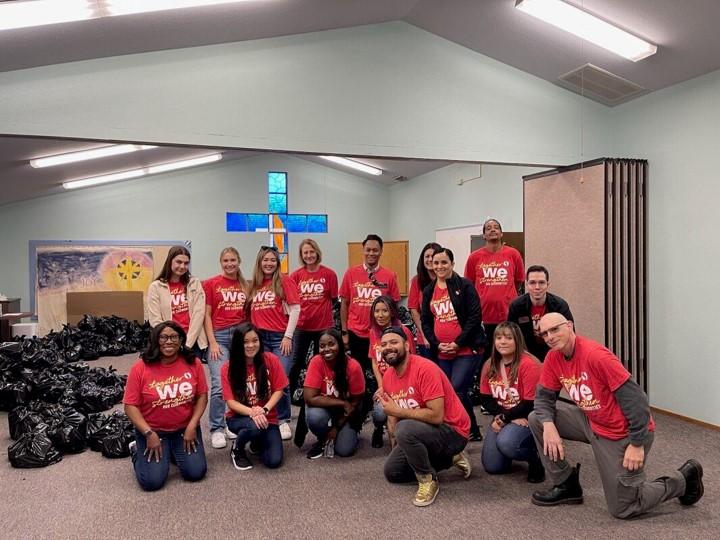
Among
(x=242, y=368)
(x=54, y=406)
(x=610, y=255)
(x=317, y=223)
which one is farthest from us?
(x=317, y=223)

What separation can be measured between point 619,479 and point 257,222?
8.60 metres

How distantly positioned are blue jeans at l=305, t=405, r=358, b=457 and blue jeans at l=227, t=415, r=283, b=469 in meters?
0.23

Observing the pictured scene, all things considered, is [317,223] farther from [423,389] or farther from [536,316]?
[423,389]

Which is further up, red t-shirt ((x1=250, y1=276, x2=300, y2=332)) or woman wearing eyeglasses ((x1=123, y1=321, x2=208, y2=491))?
red t-shirt ((x1=250, y1=276, x2=300, y2=332))

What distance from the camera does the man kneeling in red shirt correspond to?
111 inches

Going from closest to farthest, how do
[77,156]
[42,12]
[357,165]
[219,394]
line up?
[42,12] < [219,394] < [77,156] < [357,165]

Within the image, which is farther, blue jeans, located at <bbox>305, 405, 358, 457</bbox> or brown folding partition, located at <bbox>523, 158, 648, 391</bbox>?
brown folding partition, located at <bbox>523, 158, 648, 391</bbox>

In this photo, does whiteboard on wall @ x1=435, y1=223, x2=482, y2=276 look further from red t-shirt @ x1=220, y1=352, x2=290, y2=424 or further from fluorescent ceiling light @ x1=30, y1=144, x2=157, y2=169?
red t-shirt @ x1=220, y1=352, x2=290, y2=424

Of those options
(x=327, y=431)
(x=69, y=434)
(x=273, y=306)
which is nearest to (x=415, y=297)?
(x=273, y=306)

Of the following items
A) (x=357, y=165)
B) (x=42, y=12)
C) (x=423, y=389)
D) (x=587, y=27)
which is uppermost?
(x=357, y=165)

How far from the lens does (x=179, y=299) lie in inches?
144

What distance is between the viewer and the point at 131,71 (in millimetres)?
3643

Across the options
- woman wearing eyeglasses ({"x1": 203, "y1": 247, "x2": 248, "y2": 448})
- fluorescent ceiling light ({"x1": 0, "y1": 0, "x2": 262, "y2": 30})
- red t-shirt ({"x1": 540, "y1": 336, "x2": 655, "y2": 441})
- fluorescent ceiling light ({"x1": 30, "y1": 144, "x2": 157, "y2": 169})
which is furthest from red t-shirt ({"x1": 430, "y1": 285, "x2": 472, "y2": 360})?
fluorescent ceiling light ({"x1": 30, "y1": 144, "x2": 157, "y2": 169})

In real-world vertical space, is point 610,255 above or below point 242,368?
above
